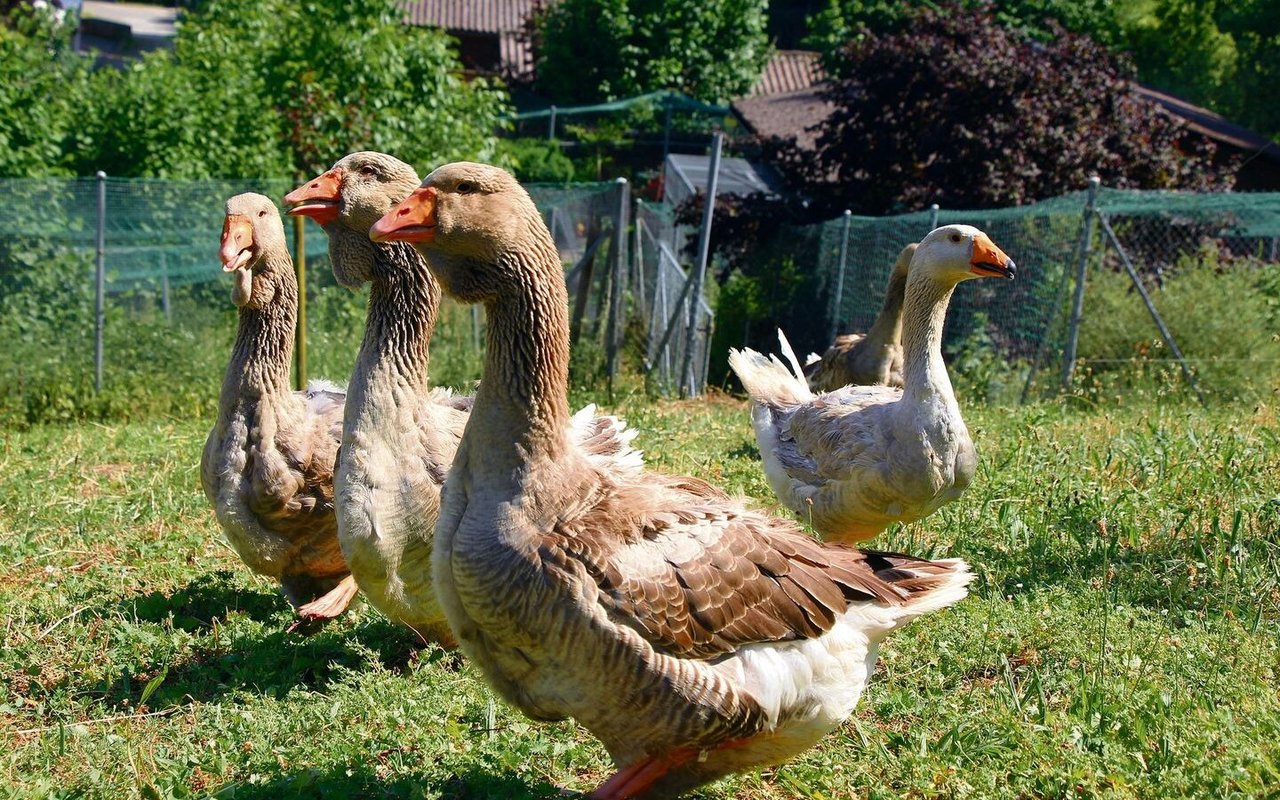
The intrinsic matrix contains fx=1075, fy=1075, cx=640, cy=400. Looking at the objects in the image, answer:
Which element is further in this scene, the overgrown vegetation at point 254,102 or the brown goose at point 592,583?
the overgrown vegetation at point 254,102

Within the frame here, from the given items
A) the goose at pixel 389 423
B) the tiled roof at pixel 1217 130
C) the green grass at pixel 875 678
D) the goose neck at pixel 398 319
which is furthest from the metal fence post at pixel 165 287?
the tiled roof at pixel 1217 130

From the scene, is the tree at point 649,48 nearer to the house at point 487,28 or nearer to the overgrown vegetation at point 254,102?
the house at point 487,28

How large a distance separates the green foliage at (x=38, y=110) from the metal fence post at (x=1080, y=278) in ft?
35.9

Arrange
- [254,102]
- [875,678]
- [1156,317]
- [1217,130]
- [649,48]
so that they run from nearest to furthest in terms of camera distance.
→ [875,678]
[1156,317]
[254,102]
[1217,130]
[649,48]

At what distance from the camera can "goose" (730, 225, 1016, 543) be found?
5.78 meters

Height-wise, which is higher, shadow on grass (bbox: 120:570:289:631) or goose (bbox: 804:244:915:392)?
goose (bbox: 804:244:915:392)

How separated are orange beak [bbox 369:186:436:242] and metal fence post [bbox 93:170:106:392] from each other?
7.97 meters

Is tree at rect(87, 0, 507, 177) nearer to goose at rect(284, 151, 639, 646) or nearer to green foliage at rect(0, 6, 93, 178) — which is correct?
green foliage at rect(0, 6, 93, 178)

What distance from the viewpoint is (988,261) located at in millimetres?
5945

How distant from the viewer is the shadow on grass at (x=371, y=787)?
366cm

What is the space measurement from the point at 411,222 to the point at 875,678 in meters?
2.80

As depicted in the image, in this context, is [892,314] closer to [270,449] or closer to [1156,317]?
[1156,317]

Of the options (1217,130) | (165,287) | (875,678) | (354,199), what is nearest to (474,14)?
(1217,130)

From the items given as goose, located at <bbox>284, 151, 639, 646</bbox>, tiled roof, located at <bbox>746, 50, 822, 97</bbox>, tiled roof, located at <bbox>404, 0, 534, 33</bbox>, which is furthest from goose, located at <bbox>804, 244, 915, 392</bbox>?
tiled roof, located at <bbox>404, 0, 534, 33</bbox>
